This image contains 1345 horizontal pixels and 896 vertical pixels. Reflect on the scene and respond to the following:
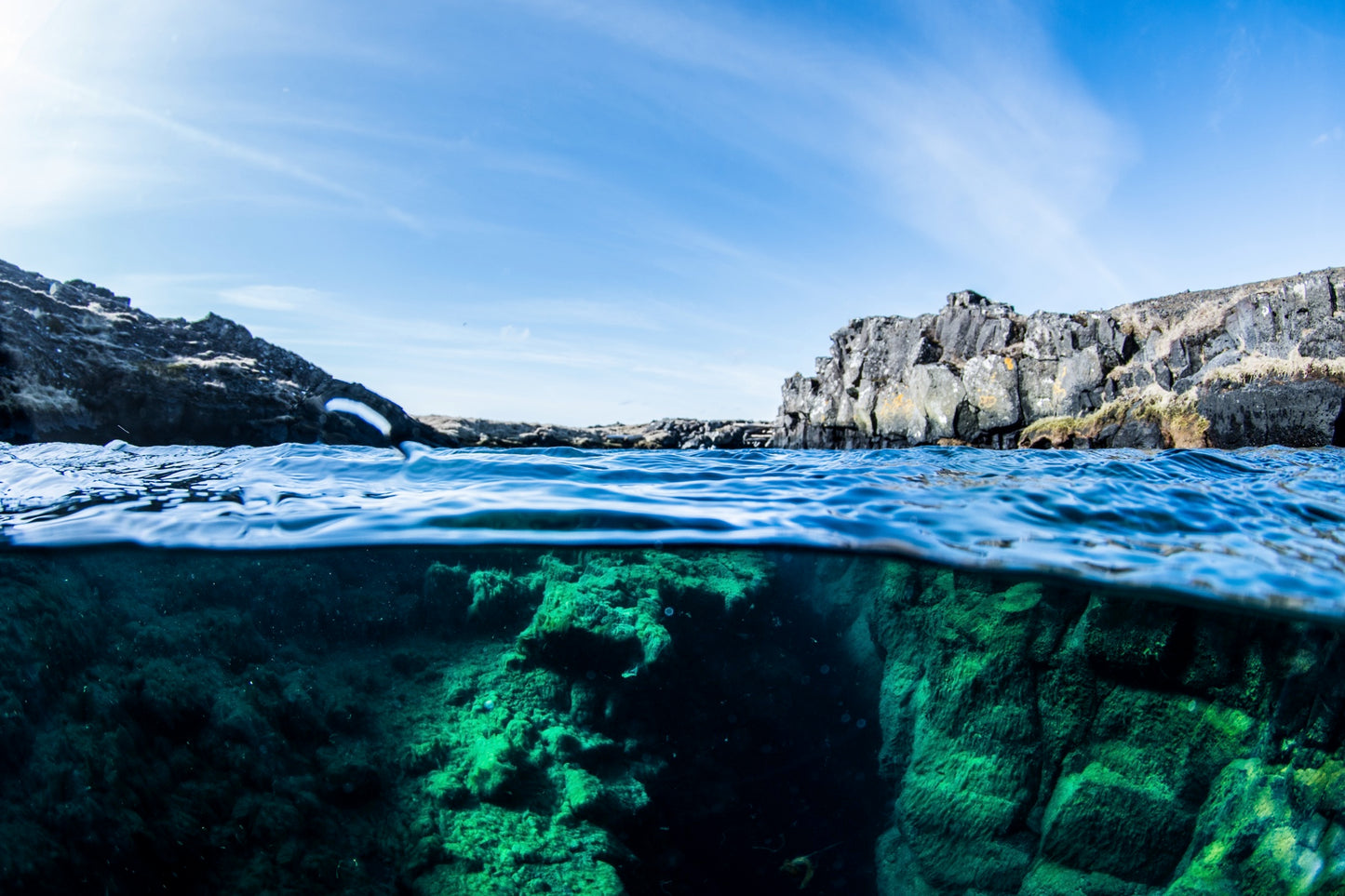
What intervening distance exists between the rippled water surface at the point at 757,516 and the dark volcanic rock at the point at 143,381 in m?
8.71

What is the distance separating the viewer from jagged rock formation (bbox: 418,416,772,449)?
87.5ft

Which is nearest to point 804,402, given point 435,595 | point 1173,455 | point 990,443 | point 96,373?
point 990,443

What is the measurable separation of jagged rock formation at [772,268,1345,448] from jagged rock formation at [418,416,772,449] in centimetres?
369

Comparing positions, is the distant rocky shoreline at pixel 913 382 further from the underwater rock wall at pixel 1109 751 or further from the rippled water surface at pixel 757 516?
the underwater rock wall at pixel 1109 751

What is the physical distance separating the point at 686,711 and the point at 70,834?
311 centimetres

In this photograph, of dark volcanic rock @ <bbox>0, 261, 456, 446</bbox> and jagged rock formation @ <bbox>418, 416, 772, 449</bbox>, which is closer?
dark volcanic rock @ <bbox>0, 261, 456, 446</bbox>

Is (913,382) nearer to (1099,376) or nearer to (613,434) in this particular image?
(1099,376)

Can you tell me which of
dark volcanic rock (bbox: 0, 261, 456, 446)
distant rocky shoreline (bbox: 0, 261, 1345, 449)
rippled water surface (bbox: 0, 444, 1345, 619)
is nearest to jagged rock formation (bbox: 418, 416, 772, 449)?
distant rocky shoreline (bbox: 0, 261, 1345, 449)

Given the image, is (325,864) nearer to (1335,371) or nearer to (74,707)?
(74,707)

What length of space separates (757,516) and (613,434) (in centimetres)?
2865

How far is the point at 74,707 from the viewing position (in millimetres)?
3275

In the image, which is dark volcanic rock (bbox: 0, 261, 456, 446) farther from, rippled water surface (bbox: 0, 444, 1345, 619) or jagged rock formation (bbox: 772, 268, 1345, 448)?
jagged rock formation (bbox: 772, 268, 1345, 448)

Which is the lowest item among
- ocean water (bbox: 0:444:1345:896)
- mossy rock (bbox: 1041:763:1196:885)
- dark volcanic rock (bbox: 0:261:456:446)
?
mossy rock (bbox: 1041:763:1196:885)

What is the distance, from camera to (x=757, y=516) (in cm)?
473
